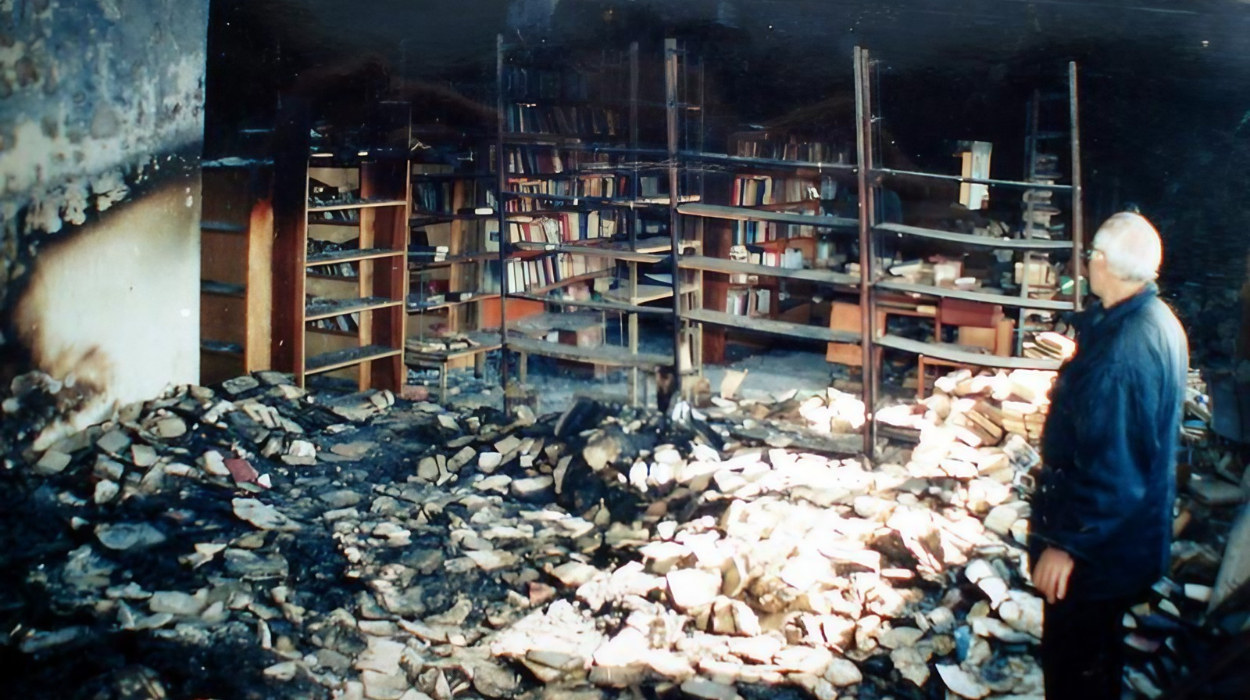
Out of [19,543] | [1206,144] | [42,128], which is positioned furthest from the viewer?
[1206,144]

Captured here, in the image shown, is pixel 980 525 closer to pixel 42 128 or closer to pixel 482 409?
pixel 482 409

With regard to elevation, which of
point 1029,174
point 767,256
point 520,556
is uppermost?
point 1029,174

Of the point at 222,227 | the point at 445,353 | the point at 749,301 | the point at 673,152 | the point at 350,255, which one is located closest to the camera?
the point at 673,152

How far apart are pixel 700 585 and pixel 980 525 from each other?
4.52ft

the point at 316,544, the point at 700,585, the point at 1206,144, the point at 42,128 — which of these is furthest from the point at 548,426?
the point at 1206,144

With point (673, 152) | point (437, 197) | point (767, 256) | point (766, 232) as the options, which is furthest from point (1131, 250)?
point (766, 232)

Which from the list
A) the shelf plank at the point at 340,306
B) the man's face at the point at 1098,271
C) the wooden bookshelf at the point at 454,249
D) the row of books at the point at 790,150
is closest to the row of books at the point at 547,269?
the wooden bookshelf at the point at 454,249

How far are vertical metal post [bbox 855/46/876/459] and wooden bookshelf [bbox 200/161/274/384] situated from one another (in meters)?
3.49

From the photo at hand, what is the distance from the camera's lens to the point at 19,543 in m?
4.20

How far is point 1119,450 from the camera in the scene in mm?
2398

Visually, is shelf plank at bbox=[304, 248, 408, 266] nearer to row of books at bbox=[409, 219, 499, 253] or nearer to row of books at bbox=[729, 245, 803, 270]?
row of books at bbox=[409, 219, 499, 253]

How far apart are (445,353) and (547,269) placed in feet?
5.55

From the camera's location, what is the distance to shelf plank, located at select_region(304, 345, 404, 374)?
6.38m

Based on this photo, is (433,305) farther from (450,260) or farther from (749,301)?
(749,301)
